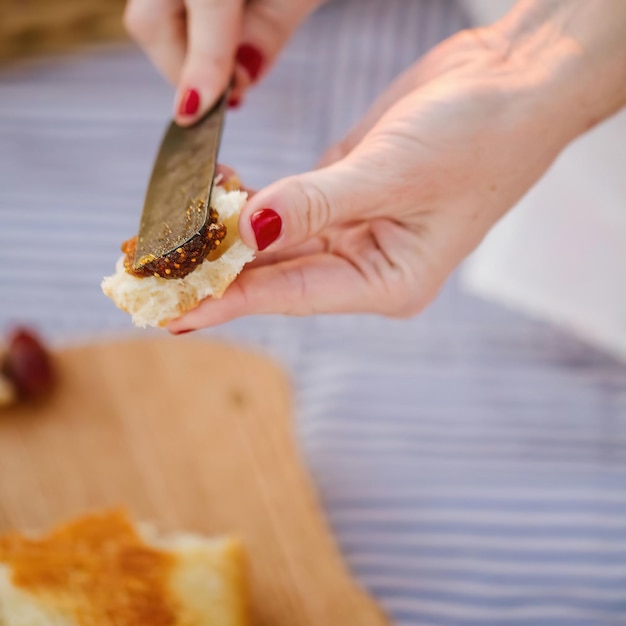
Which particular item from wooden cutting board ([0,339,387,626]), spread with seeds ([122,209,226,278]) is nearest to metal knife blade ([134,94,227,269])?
spread with seeds ([122,209,226,278])

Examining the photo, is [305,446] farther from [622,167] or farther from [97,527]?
[622,167]

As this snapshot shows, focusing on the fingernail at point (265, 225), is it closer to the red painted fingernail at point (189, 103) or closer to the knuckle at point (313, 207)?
the knuckle at point (313, 207)

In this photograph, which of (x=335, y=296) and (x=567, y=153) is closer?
(x=335, y=296)

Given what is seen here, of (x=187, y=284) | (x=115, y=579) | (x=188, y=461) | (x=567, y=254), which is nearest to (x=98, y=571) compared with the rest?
(x=115, y=579)

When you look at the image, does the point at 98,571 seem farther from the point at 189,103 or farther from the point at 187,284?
the point at 189,103

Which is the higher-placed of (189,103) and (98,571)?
(189,103)

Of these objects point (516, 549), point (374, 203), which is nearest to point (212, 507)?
point (516, 549)
